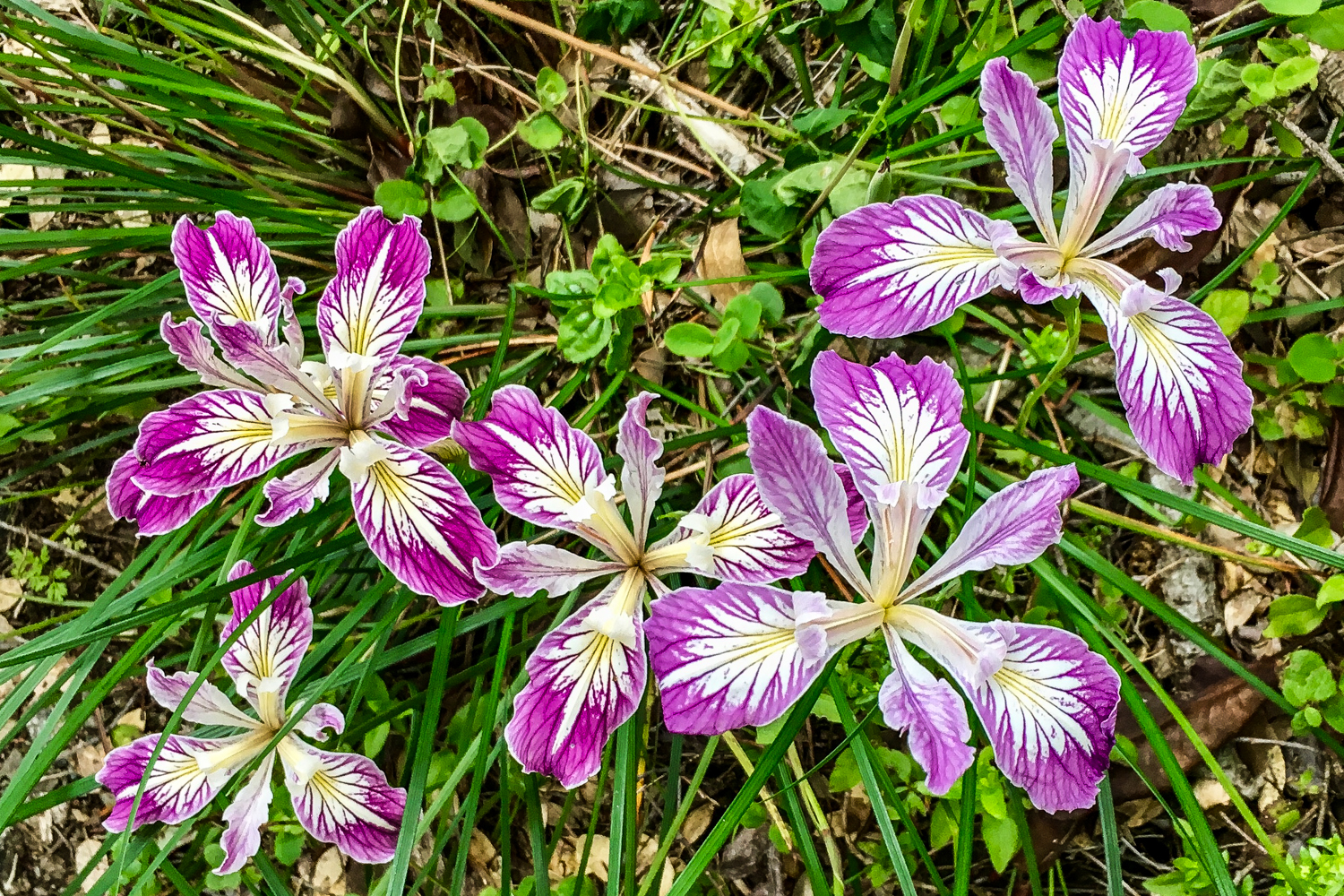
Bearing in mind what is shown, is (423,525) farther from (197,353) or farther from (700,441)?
(700,441)

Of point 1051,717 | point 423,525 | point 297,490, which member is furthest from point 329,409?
point 1051,717

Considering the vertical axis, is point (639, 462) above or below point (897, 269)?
below

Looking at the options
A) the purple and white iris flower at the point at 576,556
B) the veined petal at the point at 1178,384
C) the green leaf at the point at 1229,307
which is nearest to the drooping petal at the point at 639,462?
the purple and white iris flower at the point at 576,556

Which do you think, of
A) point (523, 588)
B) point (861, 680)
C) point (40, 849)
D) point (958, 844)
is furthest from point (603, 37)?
point (40, 849)

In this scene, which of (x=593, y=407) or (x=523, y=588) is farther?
(x=593, y=407)

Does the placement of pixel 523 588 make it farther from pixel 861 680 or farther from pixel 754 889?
pixel 754 889

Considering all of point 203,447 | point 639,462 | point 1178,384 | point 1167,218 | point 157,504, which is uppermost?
point 1167,218
